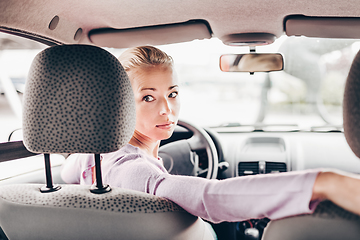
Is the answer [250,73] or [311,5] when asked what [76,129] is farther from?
[250,73]

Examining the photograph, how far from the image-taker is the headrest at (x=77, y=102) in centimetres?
97

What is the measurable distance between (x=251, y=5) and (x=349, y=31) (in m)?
0.71

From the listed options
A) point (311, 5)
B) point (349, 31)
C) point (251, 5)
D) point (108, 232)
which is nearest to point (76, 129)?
point (108, 232)

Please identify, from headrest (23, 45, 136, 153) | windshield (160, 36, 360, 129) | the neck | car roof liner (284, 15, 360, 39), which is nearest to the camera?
headrest (23, 45, 136, 153)

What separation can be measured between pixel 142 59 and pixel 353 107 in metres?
0.95

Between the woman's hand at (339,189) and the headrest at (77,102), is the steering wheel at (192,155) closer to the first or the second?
the headrest at (77,102)

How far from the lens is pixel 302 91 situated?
5.21 meters

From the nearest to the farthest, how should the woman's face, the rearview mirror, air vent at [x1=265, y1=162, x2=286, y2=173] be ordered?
the woman's face, the rearview mirror, air vent at [x1=265, y1=162, x2=286, y2=173]

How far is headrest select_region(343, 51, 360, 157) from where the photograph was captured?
786mm

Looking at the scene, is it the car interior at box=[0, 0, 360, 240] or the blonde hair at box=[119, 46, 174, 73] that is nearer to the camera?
the car interior at box=[0, 0, 360, 240]

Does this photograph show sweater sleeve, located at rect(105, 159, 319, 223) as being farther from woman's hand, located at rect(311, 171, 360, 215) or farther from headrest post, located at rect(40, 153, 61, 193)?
headrest post, located at rect(40, 153, 61, 193)

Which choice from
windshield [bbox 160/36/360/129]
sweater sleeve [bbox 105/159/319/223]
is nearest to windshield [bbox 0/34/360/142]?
windshield [bbox 160/36/360/129]

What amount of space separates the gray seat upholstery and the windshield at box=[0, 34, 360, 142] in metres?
0.98

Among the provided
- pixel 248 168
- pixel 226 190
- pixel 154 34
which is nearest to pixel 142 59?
pixel 226 190
